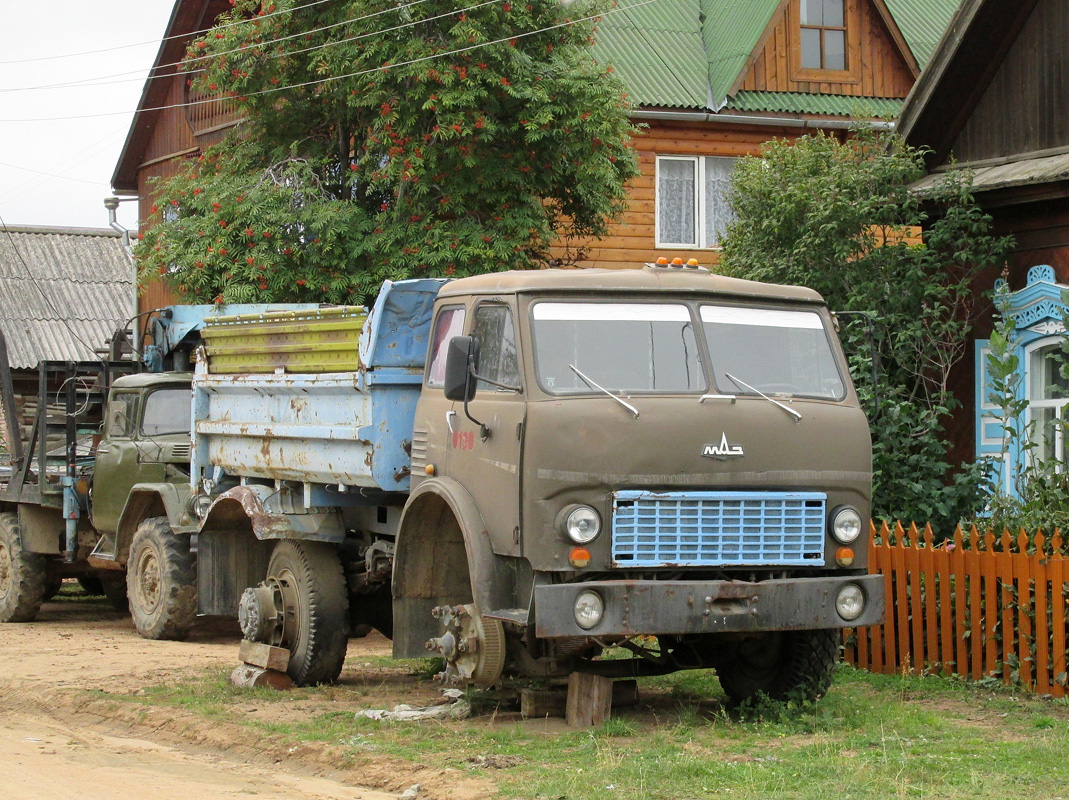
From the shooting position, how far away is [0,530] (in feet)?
50.4

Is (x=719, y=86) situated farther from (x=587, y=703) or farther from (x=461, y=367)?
(x=587, y=703)

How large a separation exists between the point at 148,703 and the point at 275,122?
9.53 metres

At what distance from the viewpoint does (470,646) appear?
7.95 meters

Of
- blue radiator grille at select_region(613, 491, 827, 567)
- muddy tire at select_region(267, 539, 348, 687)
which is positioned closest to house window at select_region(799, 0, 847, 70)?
muddy tire at select_region(267, 539, 348, 687)

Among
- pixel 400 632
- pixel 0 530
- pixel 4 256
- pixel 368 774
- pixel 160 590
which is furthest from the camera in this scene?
pixel 4 256

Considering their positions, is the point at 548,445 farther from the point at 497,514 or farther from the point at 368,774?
the point at 368,774

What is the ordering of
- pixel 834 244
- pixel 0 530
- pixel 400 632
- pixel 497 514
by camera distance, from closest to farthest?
pixel 497 514 < pixel 400 632 < pixel 834 244 < pixel 0 530

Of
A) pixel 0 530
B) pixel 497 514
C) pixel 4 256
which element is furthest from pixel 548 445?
pixel 4 256

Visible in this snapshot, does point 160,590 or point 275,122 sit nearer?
point 160,590

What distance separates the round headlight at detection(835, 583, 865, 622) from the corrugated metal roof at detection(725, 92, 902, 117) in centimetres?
1381

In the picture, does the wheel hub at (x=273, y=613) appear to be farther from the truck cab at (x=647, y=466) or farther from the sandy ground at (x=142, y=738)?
the truck cab at (x=647, y=466)

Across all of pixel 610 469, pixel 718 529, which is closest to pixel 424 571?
pixel 610 469

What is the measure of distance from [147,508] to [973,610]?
7.66m

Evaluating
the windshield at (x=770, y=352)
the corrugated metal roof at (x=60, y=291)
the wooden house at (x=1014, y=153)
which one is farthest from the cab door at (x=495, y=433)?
the corrugated metal roof at (x=60, y=291)
